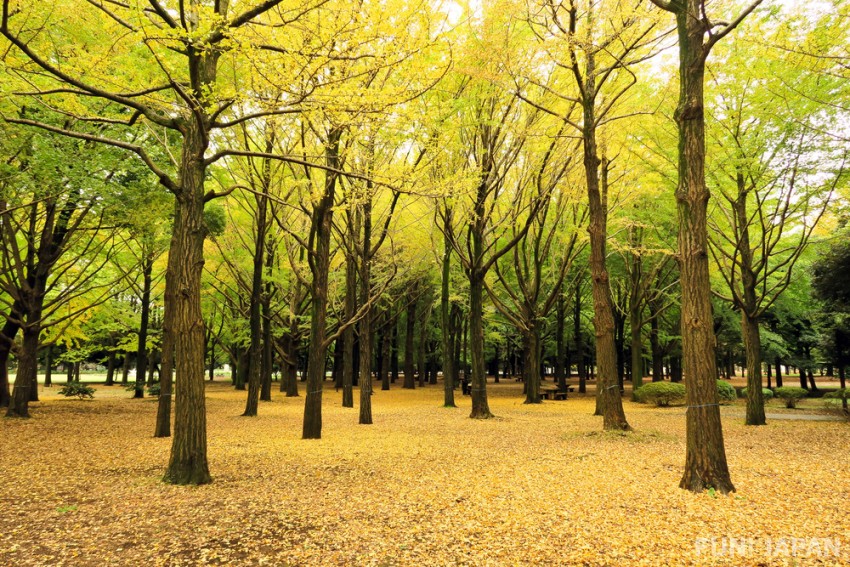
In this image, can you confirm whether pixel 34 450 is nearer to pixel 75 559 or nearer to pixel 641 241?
pixel 75 559

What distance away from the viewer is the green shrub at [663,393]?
1719 centimetres

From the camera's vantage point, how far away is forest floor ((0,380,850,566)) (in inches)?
145

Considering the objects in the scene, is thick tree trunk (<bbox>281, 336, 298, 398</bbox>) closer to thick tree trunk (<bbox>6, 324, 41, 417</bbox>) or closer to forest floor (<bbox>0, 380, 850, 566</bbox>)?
thick tree trunk (<bbox>6, 324, 41, 417</bbox>)

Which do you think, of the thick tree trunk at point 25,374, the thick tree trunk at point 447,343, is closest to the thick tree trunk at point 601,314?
the thick tree trunk at point 447,343

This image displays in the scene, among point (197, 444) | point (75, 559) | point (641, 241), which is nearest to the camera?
point (75, 559)

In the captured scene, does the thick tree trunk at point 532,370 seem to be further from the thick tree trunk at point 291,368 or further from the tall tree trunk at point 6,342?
the tall tree trunk at point 6,342

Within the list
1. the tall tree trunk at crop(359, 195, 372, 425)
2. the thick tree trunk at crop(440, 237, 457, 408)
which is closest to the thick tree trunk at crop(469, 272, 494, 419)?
the tall tree trunk at crop(359, 195, 372, 425)

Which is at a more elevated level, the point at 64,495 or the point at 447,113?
the point at 447,113

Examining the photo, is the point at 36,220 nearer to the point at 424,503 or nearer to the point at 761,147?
the point at 424,503

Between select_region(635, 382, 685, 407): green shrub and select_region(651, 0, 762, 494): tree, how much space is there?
42.8 ft

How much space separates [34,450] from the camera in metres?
7.96

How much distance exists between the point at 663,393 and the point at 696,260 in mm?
13746

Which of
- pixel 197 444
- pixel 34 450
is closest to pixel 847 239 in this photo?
pixel 197 444

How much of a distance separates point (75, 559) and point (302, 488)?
242 cm
